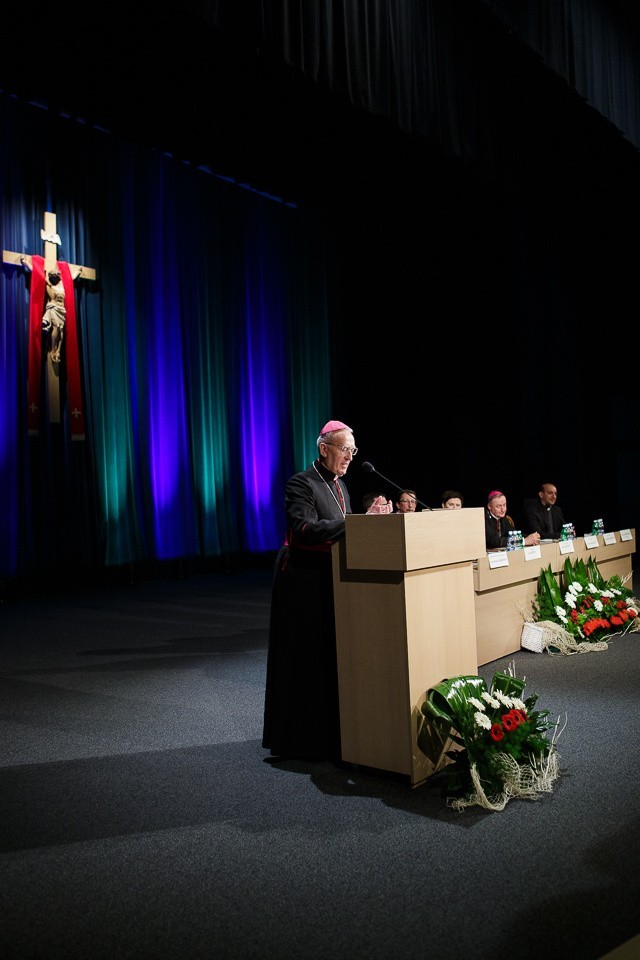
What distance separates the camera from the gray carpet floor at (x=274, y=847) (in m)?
1.71

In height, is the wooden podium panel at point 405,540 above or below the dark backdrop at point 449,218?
below

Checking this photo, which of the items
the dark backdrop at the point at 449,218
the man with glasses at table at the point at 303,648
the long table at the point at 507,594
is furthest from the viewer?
the dark backdrop at the point at 449,218

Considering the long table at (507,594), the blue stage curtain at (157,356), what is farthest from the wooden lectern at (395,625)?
the blue stage curtain at (157,356)

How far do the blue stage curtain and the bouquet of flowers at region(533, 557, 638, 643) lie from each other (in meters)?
5.39

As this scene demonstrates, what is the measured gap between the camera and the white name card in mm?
4668

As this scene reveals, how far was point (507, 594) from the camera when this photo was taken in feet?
16.4

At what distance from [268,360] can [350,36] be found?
5.98 meters

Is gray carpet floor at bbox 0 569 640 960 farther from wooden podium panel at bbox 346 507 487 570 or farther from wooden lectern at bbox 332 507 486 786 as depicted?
wooden podium panel at bbox 346 507 487 570

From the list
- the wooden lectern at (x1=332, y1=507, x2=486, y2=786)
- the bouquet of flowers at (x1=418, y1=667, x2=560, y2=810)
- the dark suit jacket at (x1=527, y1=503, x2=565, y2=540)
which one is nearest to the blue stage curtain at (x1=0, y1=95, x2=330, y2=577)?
the dark suit jacket at (x1=527, y1=503, x2=565, y2=540)

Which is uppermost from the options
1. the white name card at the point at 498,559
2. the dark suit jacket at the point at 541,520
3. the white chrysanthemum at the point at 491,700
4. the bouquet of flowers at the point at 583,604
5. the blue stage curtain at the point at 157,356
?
the blue stage curtain at the point at 157,356

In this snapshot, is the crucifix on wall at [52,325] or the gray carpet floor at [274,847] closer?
the gray carpet floor at [274,847]

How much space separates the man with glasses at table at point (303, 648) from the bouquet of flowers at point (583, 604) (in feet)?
8.79

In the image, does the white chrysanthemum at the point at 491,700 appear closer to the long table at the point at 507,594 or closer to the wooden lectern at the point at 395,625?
the wooden lectern at the point at 395,625

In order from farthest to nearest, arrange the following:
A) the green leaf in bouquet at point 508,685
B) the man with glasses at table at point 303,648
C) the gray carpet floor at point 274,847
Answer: the man with glasses at table at point 303,648
the green leaf in bouquet at point 508,685
the gray carpet floor at point 274,847
